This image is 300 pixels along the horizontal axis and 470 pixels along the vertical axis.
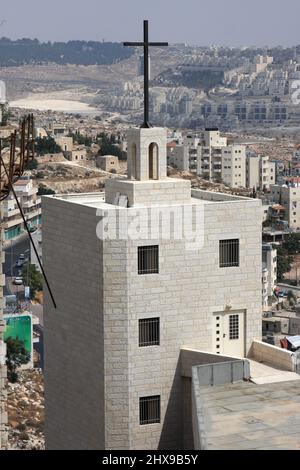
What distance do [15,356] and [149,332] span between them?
16.3m

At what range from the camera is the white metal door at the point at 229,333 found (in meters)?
9.31

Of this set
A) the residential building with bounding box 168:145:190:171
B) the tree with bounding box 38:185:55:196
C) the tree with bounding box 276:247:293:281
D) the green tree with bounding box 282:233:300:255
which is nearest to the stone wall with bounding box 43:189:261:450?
the tree with bounding box 276:247:293:281

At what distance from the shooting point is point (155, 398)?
905cm

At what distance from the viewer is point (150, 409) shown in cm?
905

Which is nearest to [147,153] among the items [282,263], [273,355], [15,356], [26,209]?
[273,355]

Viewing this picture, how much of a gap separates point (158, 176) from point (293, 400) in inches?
81.2

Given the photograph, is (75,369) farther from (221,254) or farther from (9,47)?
(9,47)

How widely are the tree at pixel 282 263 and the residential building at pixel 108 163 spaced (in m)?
12.2

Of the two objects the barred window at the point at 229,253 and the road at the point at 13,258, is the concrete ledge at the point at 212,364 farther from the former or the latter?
the road at the point at 13,258

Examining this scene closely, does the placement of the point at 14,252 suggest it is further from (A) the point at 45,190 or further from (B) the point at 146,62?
(B) the point at 146,62

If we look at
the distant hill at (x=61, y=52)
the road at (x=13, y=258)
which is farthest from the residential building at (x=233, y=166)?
the distant hill at (x=61, y=52)

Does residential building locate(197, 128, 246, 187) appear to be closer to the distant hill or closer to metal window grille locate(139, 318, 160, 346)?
metal window grille locate(139, 318, 160, 346)

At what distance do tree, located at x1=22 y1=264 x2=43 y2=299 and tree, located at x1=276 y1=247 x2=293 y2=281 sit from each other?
37.2ft

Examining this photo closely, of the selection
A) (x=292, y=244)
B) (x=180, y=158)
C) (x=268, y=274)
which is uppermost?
(x=180, y=158)
